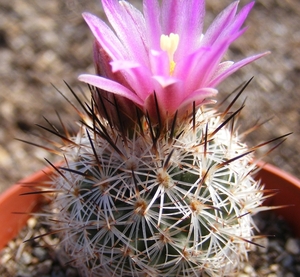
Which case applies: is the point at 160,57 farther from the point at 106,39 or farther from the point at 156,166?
the point at 156,166

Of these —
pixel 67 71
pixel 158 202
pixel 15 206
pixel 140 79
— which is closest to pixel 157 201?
pixel 158 202

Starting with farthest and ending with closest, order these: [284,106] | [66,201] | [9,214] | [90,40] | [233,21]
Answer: [90,40] → [284,106] → [9,214] → [66,201] → [233,21]

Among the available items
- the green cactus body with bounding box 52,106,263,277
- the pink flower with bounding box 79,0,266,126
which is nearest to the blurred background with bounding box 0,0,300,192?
the green cactus body with bounding box 52,106,263,277

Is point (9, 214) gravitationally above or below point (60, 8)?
below

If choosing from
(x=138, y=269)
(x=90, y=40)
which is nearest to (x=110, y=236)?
(x=138, y=269)

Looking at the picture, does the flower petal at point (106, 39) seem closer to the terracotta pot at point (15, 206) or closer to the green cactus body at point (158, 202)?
the green cactus body at point (158, 202)

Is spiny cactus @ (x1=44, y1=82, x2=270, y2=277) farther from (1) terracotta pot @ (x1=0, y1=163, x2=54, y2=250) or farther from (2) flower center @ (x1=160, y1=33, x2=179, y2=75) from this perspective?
(1) terracotta pot @ (x1=0, y1=163, x2=54, y2=250)

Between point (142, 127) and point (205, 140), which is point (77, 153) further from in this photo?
point (205, 140)
